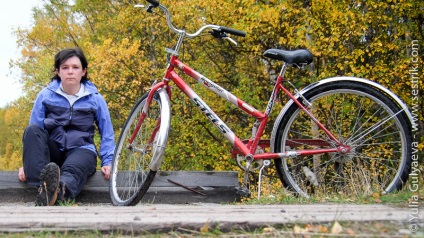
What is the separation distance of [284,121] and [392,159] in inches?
30.0

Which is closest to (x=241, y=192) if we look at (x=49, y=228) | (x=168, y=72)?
(x=168, y=72)

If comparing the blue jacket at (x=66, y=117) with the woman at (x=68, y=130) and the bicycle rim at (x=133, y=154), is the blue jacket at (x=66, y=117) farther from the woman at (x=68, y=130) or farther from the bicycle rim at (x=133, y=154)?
the bicycle rim at (x=133, y=154)

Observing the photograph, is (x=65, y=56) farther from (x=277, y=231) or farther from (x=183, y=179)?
(x=277, y=231)

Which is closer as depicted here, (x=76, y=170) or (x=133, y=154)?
(x=76, y=170)

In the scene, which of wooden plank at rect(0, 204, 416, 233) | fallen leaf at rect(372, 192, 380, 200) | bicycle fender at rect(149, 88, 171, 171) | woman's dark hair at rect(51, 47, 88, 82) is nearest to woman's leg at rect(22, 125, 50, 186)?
woman's dark hair at rect(51, 47, 88, 82)

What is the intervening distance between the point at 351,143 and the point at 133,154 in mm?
1797

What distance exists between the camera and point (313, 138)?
4070 mm

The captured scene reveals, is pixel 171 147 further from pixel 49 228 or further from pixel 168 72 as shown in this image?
pixel 49 228

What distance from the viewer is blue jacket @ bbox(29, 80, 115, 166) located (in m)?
4.55

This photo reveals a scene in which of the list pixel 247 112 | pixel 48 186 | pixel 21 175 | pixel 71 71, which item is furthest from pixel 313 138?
pixel 21 175

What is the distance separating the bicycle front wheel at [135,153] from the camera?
4199 millimetres

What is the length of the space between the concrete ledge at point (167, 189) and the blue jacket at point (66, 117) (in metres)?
0.28

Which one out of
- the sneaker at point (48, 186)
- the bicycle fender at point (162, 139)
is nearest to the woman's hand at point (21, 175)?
the sneaker at point (48, 186)

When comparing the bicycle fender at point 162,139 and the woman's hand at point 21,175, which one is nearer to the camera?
the bicycle fender at point 162,139
